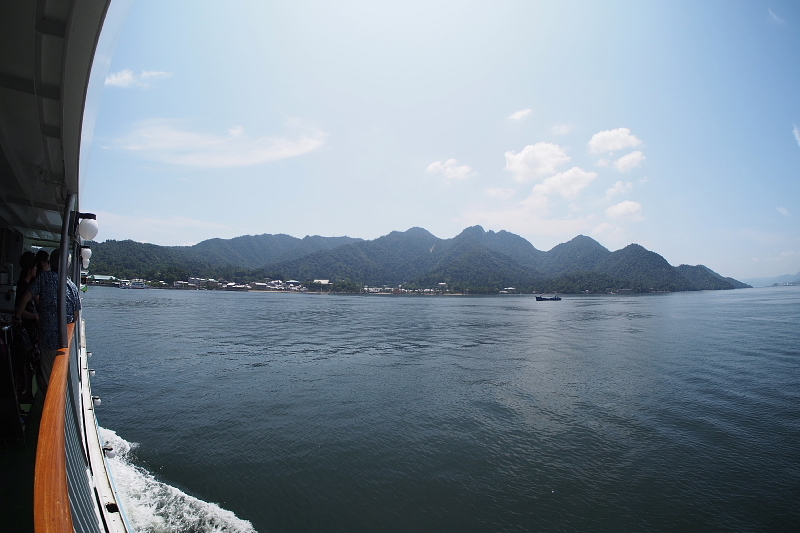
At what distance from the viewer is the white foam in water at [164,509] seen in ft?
19.5

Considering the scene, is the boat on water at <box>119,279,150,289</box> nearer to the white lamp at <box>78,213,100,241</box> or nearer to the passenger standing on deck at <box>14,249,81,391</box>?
the white lamp at <box>78,213,100,241</box>

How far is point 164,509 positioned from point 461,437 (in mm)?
6684

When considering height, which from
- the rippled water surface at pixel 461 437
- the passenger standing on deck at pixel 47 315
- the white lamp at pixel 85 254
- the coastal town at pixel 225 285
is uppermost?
the white lamp at pixel 85 254

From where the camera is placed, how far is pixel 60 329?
12.6 ft

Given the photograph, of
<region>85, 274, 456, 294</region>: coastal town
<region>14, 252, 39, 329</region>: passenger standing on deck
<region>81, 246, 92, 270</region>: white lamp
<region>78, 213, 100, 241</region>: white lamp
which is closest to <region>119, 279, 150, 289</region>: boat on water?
<region>85, 274, 456, 294</region>: coastal town

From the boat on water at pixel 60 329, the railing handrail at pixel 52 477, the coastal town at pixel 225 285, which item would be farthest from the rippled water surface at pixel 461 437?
the coastal town at pixel 225 285

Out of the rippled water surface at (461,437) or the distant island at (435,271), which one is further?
the distant island at (435,271)

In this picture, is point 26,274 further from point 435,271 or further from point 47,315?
point 435,271

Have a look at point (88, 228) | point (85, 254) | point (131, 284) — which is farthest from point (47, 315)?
point (131, 284)

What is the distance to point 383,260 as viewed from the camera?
654 ft

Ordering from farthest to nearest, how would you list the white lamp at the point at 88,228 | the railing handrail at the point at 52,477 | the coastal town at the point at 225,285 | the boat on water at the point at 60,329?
the coastal town at the point at 225,285 < the white lamp at the point at 88,228 < the boat on water at the point at 60,329 < the railing handrail at the point at 52,477

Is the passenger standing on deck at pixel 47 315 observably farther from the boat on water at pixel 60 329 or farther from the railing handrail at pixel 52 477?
the railing handrail at pixel 52 477

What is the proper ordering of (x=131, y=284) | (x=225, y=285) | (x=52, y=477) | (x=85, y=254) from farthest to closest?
(x=225, y=285) < (x=131, y=284) < (x=85, y=254) < (x=52, y=477)

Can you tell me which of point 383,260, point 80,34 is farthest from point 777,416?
point 383,260
